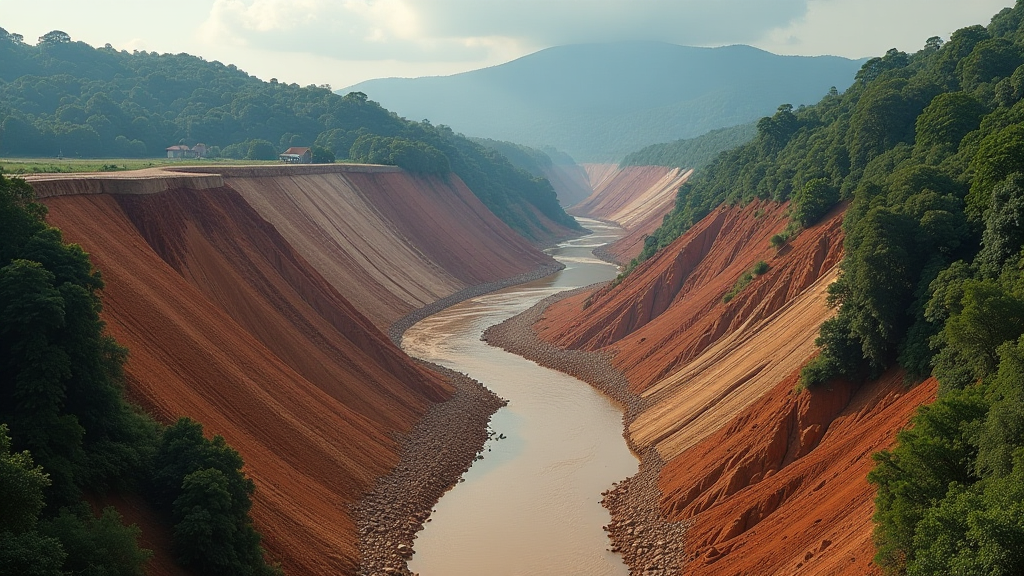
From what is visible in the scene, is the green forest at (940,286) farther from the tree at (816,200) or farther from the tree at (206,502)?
the tree at (206,502)

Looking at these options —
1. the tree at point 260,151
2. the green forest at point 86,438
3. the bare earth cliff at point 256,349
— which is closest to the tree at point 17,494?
the green forest at point 86,438

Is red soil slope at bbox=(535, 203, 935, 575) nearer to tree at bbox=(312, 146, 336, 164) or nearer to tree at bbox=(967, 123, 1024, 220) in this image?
tree at bbox=(967, 123, 1024, 220)

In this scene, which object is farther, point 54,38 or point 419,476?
point 54,38

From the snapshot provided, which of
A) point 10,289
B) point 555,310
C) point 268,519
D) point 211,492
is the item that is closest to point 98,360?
point 10,289

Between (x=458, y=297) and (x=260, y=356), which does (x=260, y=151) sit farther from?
(x=260, y=356)

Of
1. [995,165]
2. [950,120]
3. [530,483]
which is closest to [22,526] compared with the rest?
[530,483]

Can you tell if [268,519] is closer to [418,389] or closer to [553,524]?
[553,524]
